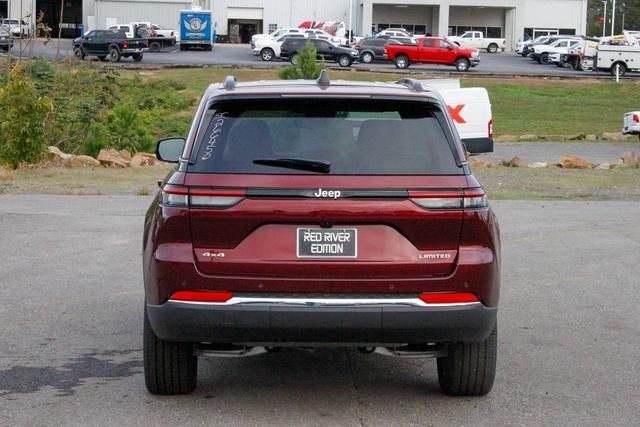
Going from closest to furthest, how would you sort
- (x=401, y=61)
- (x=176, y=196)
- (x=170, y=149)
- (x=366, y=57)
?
(x=176, y=196) < (x=170, y=149) < (x=401, y=61) < (x=366, y=57)

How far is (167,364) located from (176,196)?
106cm

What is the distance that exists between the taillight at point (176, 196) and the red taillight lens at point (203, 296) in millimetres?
449

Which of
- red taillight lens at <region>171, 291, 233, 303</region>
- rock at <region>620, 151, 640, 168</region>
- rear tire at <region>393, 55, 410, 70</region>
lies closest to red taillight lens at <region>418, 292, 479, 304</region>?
red taillight lens at <region>171, 291, 233, 303</region>

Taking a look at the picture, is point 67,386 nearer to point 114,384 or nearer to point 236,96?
point 114,384

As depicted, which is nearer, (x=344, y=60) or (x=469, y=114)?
(x=469, y=114)

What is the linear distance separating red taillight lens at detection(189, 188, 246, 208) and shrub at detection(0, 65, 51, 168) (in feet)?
49.5

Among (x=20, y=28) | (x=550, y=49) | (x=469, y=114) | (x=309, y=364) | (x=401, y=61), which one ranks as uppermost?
(x=20, y=28)

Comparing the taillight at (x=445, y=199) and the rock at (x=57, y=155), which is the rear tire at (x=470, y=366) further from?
the rock at (x=57, y=155)

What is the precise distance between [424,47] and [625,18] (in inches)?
2909

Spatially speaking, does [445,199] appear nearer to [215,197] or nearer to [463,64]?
[215,197]

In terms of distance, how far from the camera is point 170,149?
7664 millimetres

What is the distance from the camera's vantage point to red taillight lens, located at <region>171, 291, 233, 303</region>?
5.97m

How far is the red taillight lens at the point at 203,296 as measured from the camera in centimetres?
597

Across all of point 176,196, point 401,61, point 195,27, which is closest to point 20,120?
point 176,196
